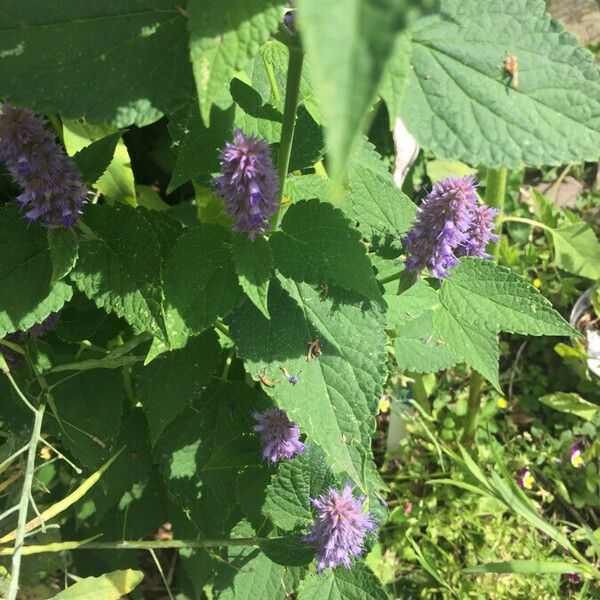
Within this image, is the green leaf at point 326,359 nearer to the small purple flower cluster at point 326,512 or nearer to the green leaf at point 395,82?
the small purple flower cluster at point 326,512

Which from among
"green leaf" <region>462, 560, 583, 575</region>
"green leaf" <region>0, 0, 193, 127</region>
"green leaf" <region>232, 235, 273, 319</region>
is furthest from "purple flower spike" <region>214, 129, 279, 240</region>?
"green leaf" <region>462, 560, 583, 575</region>

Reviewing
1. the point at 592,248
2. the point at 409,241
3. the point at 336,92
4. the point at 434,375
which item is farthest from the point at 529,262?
the point at 336,92

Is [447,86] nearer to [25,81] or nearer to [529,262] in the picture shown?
[25,81]

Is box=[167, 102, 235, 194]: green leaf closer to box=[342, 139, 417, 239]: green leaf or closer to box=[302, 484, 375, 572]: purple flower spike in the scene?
box=[342, 139, 417, 239]: green leaf

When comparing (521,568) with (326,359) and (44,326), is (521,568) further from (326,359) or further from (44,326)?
(44,326)

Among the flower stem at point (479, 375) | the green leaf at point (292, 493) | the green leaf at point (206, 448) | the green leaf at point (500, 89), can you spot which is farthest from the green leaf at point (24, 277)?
the flower stem at point (479, 375)

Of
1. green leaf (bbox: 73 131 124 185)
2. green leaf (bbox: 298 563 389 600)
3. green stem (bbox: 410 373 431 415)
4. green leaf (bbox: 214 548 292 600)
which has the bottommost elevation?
green stem (bbox: 410 373 431 415)
